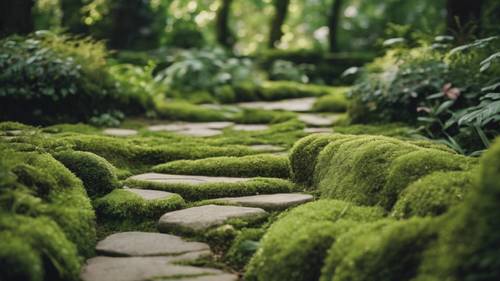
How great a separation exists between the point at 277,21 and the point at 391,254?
15.5 meters

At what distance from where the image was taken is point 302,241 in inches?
90.1

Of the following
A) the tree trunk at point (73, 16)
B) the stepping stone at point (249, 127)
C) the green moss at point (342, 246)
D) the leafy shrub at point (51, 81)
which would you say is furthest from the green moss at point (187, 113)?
the tree trunk at point (73, 16)

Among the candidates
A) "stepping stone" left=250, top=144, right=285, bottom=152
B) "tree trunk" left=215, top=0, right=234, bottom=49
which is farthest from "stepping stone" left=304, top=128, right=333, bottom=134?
"tree trunk" left=215, top=0, right=234, bottom=49

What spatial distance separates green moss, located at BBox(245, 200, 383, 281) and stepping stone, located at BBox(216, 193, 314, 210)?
13.5 inches

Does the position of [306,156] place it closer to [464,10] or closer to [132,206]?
[132,206]

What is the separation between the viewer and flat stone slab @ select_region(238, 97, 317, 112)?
752cm

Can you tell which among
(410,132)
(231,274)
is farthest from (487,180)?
(410,132)

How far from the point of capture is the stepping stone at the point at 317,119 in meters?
6.16

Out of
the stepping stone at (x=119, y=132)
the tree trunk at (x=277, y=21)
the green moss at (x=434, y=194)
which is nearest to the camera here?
the green moss at (x=434, y=194)

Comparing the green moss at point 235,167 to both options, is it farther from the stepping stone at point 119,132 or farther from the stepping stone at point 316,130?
the stepping stone at point 316,130

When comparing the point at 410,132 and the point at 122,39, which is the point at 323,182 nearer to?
the point at 410,132

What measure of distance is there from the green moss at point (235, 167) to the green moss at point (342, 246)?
59.5 inches

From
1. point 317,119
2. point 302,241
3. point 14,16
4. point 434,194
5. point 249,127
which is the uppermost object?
point 14,16

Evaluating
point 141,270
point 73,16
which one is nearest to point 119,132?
point 141,270
